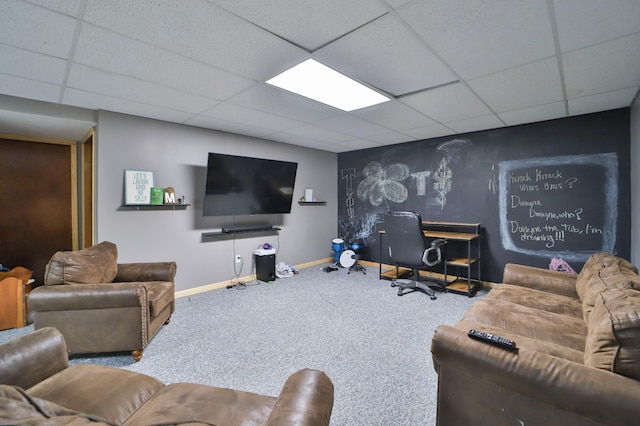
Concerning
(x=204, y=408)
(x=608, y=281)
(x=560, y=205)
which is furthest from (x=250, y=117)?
(x=560, y=205)

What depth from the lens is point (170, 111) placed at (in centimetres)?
321

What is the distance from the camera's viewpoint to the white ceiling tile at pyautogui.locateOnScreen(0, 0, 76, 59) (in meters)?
1.51

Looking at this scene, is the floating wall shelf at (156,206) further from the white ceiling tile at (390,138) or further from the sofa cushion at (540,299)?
the sofa cushion at (540,299)

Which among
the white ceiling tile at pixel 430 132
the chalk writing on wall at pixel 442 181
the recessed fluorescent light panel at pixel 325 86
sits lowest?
the chalk writing on wall at pixel 442 181

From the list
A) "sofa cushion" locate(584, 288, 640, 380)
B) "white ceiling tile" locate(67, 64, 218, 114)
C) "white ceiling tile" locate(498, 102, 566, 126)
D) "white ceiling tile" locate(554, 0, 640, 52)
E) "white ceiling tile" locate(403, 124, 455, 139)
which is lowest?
"sofa cushion" locate(584, 288, 640, 380)

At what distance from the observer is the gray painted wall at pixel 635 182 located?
2.70 meters

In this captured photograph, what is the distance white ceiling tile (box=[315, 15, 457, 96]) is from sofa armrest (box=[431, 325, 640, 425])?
5.70 ft

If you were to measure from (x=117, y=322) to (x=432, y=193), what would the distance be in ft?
14.5

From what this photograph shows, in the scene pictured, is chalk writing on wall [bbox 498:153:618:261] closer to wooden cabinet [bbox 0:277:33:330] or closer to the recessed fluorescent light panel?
the recessed fluorescent light panel

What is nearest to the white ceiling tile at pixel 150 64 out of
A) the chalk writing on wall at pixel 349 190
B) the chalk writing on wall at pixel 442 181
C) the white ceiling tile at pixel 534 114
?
the white ceiling tile at pixel 534 114

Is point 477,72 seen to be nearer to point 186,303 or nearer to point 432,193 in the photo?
point 432,193

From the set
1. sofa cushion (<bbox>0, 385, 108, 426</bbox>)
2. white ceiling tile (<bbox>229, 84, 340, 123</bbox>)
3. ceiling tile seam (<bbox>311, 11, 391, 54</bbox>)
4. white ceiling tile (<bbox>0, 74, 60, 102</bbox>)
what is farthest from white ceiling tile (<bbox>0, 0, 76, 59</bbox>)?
sofa cushion (<bbox>0, 385, 108, 426</bbox>)

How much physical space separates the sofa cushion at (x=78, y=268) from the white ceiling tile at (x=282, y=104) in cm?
192

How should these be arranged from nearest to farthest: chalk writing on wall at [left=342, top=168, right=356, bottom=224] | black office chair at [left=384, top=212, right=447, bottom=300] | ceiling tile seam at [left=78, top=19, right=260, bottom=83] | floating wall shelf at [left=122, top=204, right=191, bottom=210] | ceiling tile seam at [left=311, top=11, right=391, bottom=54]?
ceiling tile seam at [left=311, top=11, right=391, bottom=54] → ceiling tile seam at [left=78, top=19, right=260, bottom=83] → floating wall shelf at [left=122, top=204, right=191, bottom=210] → black office chair at [left=384, top=212, right=447, bottom=300] → chalk writing on wall at [left=342, top=168, right=356, bottom=224]
